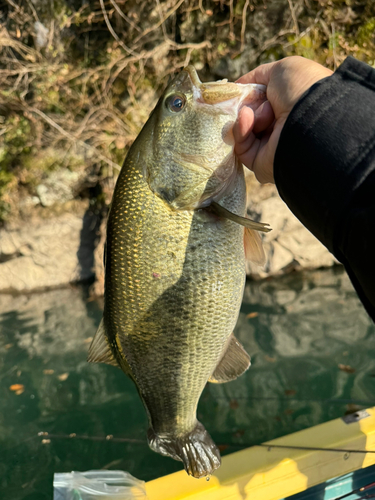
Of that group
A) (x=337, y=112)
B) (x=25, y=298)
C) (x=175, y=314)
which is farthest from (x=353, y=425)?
(x=25, y=298)

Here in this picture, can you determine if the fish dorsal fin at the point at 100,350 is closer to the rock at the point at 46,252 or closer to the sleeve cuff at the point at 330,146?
the sleeve cuff at the point at 330,146

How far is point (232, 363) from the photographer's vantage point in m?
1.90

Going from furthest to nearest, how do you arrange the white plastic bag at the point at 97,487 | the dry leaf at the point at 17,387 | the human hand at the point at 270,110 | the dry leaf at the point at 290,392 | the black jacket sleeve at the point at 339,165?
the dry leaf at the point at 17,387, the dry leaf at the point at 290,392, the white plastic bag at the point at 97,487, the human hand at the point at 270,110, the black jacket sleeve at the point at 339,165

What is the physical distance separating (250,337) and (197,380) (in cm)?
356

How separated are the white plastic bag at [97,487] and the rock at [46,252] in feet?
15.9

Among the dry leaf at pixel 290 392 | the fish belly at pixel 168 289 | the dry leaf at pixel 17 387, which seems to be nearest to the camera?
the fish belly at pixel 168 289

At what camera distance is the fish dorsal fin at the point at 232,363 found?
6.19ft

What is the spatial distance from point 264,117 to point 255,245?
52 centimetres

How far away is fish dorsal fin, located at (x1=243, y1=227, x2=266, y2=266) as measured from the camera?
181 centimetres

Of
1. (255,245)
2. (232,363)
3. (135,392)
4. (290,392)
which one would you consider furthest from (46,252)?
(255,245)

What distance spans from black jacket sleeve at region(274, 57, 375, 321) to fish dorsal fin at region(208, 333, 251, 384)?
0.74 m

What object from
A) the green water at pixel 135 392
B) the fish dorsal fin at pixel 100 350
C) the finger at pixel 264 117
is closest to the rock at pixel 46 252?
the green water at pixel 135 392

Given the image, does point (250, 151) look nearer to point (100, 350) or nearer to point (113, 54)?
point (100, 350)

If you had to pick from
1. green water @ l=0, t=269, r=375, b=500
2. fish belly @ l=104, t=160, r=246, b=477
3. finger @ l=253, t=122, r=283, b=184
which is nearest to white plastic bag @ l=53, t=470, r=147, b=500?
green water @ l=0, t=269, r=375, b=500
